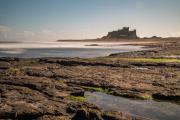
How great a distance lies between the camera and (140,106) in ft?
71.0

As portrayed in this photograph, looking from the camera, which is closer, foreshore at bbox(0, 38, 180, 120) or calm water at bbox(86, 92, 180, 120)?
foreshore at bbox(0, 38, 180, 120)

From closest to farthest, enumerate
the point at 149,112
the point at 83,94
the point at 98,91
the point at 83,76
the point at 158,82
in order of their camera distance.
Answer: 1. the point at 149,112
2. the point at 83,94
3. the point at 98,91
4. the point at 158,82
5. the point at 83,76

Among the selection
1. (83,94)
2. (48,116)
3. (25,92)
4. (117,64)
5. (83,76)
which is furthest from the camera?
(117,64)

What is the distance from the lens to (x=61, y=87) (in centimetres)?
2616

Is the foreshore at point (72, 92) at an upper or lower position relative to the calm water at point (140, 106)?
upper

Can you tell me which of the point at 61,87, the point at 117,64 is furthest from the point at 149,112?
the point at 117,64

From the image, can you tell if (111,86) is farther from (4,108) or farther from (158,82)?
(4,108)

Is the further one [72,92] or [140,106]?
[72,92]

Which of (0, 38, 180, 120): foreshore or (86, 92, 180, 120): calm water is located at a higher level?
(0, 38, 180, 120): foreshore

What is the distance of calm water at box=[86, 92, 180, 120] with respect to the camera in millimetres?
19297

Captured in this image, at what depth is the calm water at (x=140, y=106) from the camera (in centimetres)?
1930

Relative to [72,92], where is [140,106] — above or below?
below

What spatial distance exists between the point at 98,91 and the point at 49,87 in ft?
16.6

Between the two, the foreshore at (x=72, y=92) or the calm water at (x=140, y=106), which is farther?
the calm water at (x=140, y=106)
